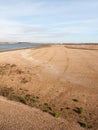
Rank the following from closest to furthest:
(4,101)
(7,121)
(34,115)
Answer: (7,121) < (34,115) < (4,101)

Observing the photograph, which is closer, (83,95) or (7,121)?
(7,121)

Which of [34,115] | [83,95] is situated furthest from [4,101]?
[83,95]

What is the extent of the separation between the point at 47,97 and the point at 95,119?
400 cm

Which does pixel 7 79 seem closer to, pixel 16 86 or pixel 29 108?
pixel 16 86

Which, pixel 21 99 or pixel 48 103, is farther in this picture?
pixel 21 99

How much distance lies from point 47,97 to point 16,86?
144 inches

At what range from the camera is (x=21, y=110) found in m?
10.9

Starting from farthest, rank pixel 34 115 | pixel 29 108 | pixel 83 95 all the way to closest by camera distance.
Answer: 1. pixel 83 95
2. pixel 29 108
3. pixel 34 115

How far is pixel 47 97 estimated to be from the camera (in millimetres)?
13117

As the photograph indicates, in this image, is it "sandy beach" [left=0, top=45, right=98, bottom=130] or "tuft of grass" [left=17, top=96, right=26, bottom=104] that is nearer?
"sandy beach" [left=0, top=45, right=98, bottom=130]

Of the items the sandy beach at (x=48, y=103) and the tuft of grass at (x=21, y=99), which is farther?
the tuft of grass at (x=21, y=99)

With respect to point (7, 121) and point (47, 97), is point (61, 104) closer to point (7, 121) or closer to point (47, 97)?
point (47, 97)

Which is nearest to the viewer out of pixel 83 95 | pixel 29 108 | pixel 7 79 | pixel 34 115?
pixel 34 115

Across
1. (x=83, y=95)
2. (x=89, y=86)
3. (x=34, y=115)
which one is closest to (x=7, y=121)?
(x=34, y=115)
